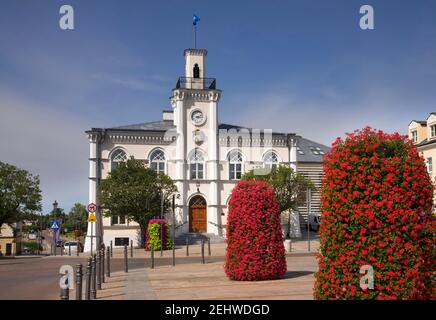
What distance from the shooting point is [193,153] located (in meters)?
43.2

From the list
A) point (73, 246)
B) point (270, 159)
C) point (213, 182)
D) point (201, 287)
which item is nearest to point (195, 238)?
point (213, 182)

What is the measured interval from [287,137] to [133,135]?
1397cm

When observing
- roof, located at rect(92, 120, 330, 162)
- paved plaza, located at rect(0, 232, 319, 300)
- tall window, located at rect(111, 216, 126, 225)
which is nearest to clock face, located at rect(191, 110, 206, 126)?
roof, located at rect(92, 120, 330, 162)

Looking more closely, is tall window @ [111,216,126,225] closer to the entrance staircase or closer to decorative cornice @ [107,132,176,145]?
the entrance staircase

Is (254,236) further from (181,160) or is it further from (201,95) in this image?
(201,95)

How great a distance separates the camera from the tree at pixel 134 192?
35.5 metres

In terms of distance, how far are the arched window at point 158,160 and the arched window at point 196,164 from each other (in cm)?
256

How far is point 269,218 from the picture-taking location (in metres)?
13.8

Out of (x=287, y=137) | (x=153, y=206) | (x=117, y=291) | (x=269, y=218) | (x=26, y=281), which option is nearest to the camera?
(x=117, y=291)

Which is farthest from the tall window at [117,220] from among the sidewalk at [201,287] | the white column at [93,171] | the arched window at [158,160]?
the sidewalk at [201,287]

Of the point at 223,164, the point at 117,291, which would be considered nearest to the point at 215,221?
the point at 223,164

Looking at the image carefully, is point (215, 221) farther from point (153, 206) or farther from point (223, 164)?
point (153, 206)

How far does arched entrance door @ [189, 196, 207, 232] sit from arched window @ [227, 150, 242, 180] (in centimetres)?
355

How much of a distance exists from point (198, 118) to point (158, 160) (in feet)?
17.2
